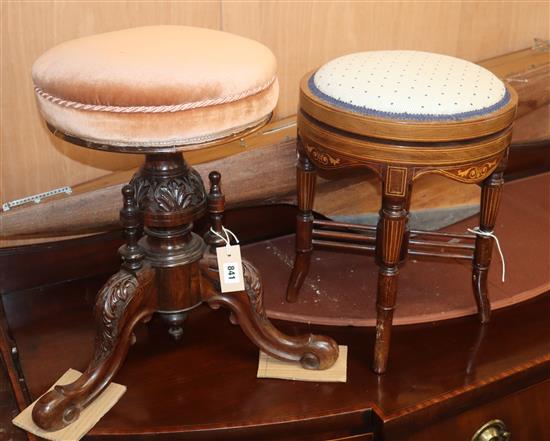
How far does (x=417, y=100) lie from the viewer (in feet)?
3.35

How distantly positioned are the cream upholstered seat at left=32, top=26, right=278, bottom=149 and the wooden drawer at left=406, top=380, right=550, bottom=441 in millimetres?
571

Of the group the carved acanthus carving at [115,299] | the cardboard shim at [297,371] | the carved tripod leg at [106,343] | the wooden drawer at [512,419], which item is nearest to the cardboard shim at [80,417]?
the carved tripod leg at [106,343]

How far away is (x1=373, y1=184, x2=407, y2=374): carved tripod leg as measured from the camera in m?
Result: 1.04

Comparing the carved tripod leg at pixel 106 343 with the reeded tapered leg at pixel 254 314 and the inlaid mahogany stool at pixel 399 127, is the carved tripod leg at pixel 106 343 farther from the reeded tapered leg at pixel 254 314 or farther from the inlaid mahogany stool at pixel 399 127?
the inlaid mahogany stool at pixel 399 127

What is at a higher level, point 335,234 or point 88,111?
point 88,111

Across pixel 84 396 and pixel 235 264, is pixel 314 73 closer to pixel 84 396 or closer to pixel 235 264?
pixel 235 264

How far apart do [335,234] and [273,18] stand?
1.56 ft

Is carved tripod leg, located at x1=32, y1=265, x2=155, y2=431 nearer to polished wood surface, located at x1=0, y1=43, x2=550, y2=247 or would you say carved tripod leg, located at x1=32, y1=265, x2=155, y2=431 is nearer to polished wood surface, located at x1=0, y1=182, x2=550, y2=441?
polished wood surface, located at x1=0, y1=182, x2=550, y2=441

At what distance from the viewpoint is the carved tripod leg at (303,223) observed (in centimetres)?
121

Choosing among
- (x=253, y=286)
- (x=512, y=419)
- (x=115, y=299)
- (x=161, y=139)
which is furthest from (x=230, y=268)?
(x=512, y=419)

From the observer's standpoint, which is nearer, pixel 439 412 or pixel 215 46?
pixel 215 46

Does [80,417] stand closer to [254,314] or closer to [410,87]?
[254,314]

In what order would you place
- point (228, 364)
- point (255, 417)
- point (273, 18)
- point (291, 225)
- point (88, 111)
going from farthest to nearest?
point (291, 225) < point (273, 18) < point (228, 364) < point (255, 417) < point (88, 111)

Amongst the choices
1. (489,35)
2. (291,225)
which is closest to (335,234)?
(291,225)
